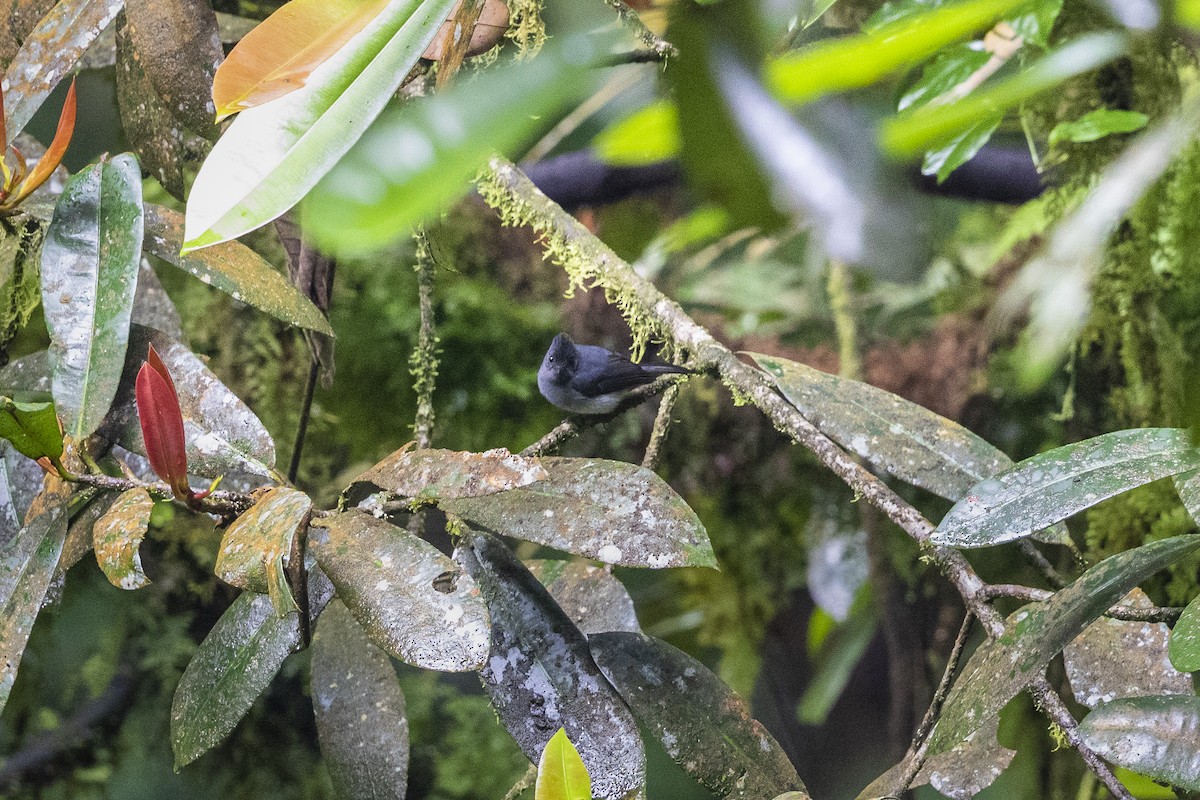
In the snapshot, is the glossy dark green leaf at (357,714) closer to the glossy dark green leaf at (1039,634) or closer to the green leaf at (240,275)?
the green leaf at (240,275)

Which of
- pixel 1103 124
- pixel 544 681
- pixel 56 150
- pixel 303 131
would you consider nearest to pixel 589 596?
pixel 544 681

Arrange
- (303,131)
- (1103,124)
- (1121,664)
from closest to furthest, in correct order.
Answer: (303,131)
(1121,664)
(1103,124)

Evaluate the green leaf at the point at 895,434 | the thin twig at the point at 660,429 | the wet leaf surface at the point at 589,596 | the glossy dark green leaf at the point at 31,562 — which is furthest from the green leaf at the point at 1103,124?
the glossy dark green leaf at the point at 31,562

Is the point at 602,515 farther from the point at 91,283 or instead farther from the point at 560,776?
the point at 91,283

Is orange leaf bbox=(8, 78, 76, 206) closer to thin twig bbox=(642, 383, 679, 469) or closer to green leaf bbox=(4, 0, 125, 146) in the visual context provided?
green leaf bbox=(4, 0, 125, 146)

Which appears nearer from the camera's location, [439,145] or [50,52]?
[439,145]

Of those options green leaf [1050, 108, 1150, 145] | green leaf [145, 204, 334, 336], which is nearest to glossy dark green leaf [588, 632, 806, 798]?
green leaf [145, 204, 334, 336]
